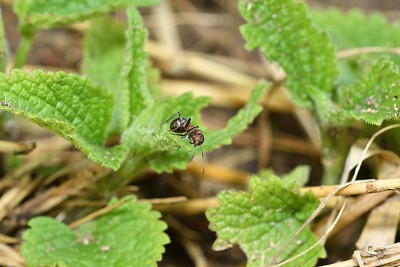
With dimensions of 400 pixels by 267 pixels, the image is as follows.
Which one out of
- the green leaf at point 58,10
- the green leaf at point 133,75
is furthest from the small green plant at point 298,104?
the green leaf at point 58,10

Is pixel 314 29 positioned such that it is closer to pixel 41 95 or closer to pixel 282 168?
pixel 282 168

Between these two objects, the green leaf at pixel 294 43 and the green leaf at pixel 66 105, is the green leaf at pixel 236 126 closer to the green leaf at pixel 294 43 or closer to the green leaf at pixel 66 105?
the green leaf at pixel 294 43

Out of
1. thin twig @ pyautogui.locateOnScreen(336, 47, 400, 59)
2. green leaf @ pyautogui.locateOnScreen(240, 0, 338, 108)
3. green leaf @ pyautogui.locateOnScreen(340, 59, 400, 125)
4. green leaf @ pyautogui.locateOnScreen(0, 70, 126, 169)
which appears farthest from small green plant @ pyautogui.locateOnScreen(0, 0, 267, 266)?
thin twig @ pyautogui.locateOnScreen(336, 47, 400, 59)

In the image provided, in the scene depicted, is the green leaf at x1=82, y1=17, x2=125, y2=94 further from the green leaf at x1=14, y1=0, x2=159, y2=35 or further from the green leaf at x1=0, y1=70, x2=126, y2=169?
the green leaf at x1=0, y1=70, x2=126, y2=169

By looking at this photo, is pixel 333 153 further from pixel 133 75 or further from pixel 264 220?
pixel 133 75

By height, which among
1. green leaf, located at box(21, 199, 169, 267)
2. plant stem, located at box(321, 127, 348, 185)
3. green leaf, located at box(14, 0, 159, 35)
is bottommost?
green leaf, located at box(21, 199, 169, 267)

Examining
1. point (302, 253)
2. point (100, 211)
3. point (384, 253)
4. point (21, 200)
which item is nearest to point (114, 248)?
point (100, 211)
